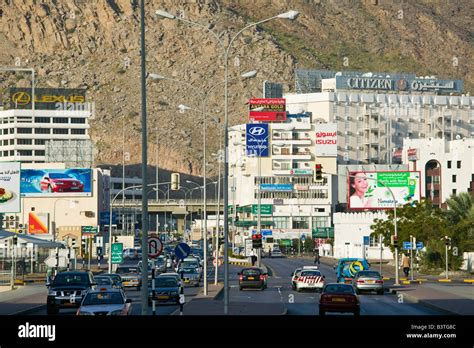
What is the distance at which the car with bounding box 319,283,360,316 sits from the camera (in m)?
44.4

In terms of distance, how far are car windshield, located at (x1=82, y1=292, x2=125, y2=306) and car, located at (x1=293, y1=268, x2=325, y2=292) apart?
2736 centimetres

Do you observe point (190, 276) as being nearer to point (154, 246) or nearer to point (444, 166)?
point (154, 246)

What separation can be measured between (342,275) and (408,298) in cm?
1190

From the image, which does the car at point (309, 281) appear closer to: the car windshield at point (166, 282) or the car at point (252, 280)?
the car at point (252, 280)

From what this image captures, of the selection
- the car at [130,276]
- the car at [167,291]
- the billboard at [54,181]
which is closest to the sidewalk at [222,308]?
the car at [167,291]

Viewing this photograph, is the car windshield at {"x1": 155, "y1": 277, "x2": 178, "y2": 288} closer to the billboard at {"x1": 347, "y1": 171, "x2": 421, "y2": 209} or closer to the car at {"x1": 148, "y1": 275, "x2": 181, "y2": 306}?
the car at {"x1": 148, "y1": 275, "x2": 181, "y2": 306}

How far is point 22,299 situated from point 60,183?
354 ft

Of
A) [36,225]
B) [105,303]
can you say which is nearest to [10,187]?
[36,225]

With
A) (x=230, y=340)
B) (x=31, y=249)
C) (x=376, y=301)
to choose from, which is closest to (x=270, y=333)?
(x=230, y=340)

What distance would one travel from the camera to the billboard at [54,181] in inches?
6531

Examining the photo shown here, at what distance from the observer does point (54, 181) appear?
16588 cm

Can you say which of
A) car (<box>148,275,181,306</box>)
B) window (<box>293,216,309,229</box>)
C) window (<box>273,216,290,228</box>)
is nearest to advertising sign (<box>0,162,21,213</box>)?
car (<box>148,275,181,306</box>)

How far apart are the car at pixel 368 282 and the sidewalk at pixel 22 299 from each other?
16911 mm

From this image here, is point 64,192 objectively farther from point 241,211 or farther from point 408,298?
point 408,298
